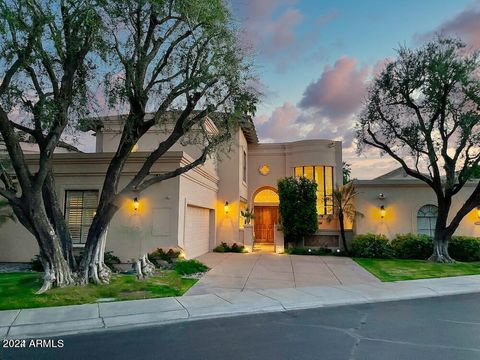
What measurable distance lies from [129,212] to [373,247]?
11.1 m

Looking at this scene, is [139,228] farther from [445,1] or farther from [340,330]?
[445,1]

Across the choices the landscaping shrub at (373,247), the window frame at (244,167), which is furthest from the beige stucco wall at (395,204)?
the window frame at (244,167)

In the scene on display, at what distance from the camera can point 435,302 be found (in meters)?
8.09

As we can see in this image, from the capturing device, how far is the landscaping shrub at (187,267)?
11176 millimetres

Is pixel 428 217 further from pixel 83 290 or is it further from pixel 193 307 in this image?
pixel 83 290

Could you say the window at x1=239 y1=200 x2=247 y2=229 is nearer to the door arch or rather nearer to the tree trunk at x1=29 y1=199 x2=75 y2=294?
the door arch

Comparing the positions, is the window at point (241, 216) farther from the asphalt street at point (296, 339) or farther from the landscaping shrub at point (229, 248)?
the asphalt street at point (296, 339)

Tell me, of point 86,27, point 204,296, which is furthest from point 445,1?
point 204,296

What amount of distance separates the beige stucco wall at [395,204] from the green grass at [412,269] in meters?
2.50

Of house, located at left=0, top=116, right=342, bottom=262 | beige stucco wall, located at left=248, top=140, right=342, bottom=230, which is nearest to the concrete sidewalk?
house, located at left=0, top=116, right=342, bottom=262

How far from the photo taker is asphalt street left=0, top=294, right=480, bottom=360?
4.70 meters

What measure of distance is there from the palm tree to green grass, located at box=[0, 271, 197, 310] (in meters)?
10.4

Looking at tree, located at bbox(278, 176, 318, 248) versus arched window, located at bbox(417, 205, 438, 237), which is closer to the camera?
arched window, located at bbox(417, 205, 438, 237)

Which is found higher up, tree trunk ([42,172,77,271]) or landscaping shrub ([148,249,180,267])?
tree trunk ([42,172,77,271])
